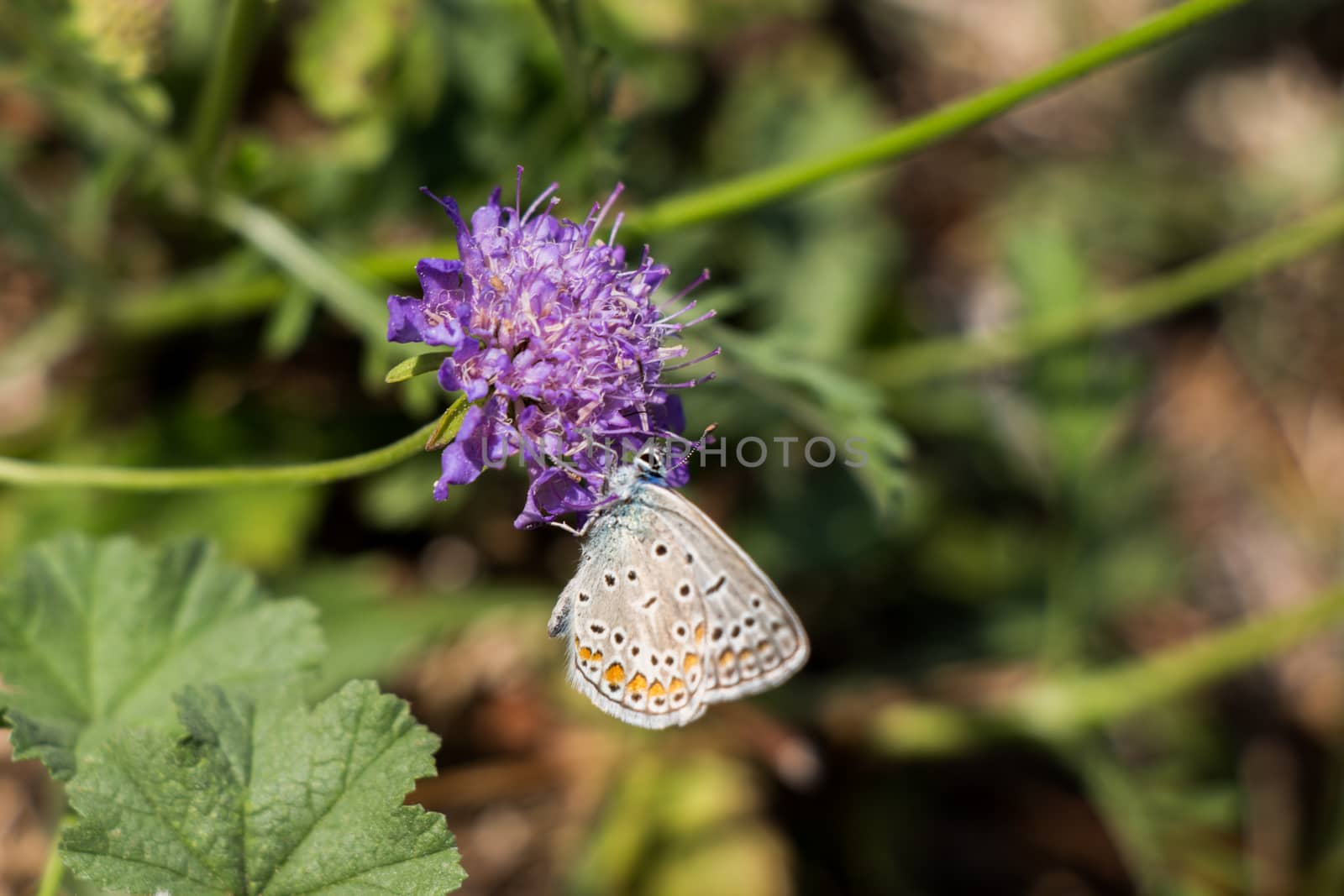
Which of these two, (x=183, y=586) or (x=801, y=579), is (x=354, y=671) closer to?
(x=183, y=586)

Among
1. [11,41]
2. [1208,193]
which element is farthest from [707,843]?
[1208,193]

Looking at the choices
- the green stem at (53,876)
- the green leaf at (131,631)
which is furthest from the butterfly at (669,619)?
the green stem at (53,876)

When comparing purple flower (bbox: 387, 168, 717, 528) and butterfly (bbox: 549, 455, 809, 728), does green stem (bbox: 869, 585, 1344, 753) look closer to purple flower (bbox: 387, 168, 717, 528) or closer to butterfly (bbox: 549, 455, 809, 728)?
butterfly (bbox: 549, 455, 809, 728)

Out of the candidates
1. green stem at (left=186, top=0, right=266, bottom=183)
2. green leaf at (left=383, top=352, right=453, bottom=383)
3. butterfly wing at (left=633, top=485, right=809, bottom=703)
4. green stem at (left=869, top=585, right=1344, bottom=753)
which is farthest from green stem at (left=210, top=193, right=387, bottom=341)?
green stem at (left=869, top=585, right=1344, bottom=753)

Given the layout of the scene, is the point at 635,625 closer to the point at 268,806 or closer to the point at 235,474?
the point at 268,806

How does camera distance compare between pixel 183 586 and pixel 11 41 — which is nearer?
pixel 183 586

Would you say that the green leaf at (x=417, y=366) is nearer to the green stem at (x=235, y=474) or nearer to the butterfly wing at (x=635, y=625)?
the green stem at (x=235, y=474)
